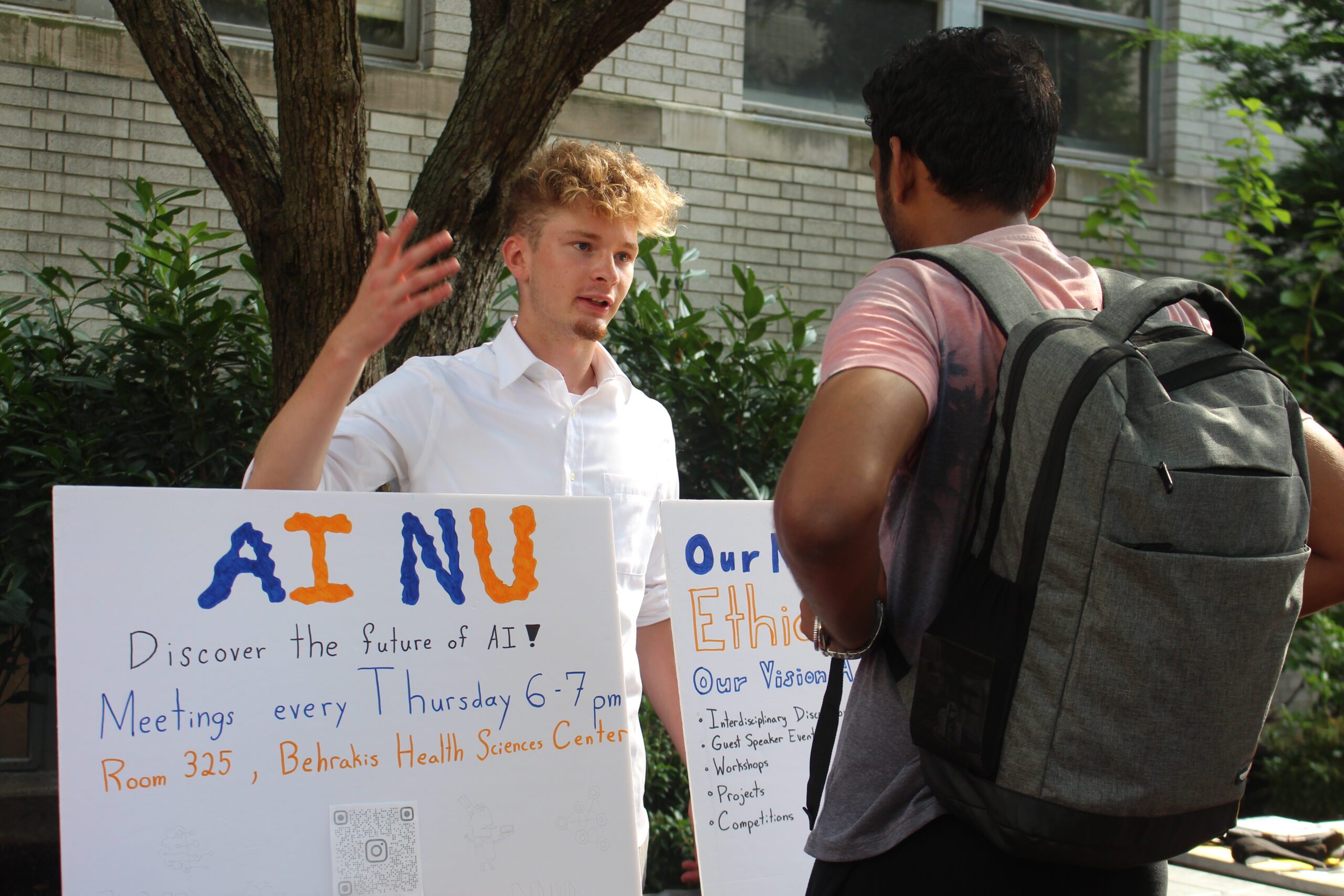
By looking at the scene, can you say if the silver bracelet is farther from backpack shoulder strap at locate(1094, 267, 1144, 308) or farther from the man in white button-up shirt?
the man in white button-up shirt

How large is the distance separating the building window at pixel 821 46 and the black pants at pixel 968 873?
6.23 m

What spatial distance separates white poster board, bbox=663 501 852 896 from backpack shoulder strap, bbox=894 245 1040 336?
44.3 inches

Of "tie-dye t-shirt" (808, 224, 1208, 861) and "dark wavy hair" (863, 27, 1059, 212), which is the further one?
"dark wavy hair" (863, 27, 1059, 212)

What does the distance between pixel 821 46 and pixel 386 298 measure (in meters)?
5.94

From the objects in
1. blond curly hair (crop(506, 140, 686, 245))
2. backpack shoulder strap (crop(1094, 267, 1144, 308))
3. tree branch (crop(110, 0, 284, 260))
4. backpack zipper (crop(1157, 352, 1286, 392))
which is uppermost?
tree branch (crop(110, 0, 284, 260))

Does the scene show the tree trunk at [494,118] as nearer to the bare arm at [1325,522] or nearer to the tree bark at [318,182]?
the tree bark at [318,182]

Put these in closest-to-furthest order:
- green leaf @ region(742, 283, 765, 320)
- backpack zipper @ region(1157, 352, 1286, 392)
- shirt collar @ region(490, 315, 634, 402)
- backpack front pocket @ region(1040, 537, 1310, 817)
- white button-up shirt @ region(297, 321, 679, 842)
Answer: backpack front pocket @ region(1040, 537, 1310, 817)
backpack zipper @ region(1157, 352, 1286, 392)
white button-up shirt @ region(297, 321, 679, 842)
shirt collar @ region(490, 315, 634, 402)
green leaf @ region(742, 283, 765, 320)

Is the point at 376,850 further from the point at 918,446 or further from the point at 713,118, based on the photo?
the point at 713,118

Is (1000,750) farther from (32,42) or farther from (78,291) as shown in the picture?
(32,42)

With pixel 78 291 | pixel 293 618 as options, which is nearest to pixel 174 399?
pixel 78 291

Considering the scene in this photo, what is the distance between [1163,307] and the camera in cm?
138

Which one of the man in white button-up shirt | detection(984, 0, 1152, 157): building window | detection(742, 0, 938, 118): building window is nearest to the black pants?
the man in white button-up shirt

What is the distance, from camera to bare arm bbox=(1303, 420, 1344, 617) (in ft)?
5.05

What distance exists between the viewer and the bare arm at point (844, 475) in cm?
126
